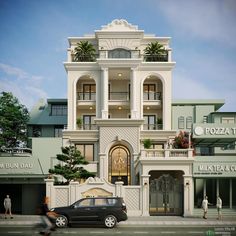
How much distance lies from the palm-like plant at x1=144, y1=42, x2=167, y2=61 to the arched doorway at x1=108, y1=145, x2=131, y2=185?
11.3 meters

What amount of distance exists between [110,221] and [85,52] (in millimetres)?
25821

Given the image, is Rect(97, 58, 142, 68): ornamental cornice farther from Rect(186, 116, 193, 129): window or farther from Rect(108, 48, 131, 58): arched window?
Rect(186, 116, 193, 129): window

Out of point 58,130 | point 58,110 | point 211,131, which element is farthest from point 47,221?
point 58,110

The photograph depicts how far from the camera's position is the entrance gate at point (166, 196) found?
35.7m

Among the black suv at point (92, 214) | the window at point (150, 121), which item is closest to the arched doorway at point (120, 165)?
the window at point (150, 121)

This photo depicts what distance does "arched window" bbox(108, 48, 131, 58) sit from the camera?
159 ft

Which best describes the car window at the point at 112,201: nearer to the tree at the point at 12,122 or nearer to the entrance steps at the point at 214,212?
the entrance steps at the point at 214,212

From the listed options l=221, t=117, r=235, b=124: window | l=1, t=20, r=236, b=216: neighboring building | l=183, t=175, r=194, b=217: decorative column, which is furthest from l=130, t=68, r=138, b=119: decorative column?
l=183, t=175, r=194, b=217: decorative column

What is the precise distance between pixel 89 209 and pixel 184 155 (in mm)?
12240

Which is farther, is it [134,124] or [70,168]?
[134,124]

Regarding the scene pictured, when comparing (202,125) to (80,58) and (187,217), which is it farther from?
(80,58)

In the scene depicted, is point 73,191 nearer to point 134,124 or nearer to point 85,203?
point 85,203

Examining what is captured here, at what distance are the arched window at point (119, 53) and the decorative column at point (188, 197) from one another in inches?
688

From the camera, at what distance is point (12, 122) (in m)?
56.4
